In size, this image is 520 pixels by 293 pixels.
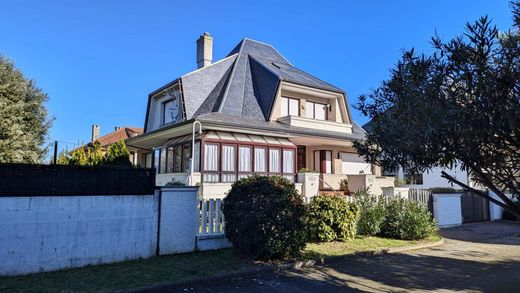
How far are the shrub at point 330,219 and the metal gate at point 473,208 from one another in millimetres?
10297

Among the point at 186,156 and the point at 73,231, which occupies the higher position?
the point at 186,156

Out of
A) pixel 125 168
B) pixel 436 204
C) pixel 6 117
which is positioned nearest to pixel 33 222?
pixel 125 168

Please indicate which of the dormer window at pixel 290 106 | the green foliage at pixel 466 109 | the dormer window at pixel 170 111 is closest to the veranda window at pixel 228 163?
the dormer window at pixel 170 111

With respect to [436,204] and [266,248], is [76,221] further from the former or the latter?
[436,204]

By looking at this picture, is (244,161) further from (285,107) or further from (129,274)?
(129,274)

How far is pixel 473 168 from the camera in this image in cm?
468

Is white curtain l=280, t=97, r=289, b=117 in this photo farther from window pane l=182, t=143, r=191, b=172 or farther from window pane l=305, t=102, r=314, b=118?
window pane l=182, t=143, r=191, b=172

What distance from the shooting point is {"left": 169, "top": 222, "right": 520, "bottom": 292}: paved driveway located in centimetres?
696

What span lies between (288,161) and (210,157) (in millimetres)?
4728

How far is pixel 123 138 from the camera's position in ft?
112

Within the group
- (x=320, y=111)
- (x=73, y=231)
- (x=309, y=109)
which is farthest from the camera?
(x=320, y=111)

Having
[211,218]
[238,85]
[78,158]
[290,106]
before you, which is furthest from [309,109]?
[211,218]

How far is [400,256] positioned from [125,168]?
7780 mm

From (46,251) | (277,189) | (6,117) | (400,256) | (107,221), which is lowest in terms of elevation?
(400,256)
